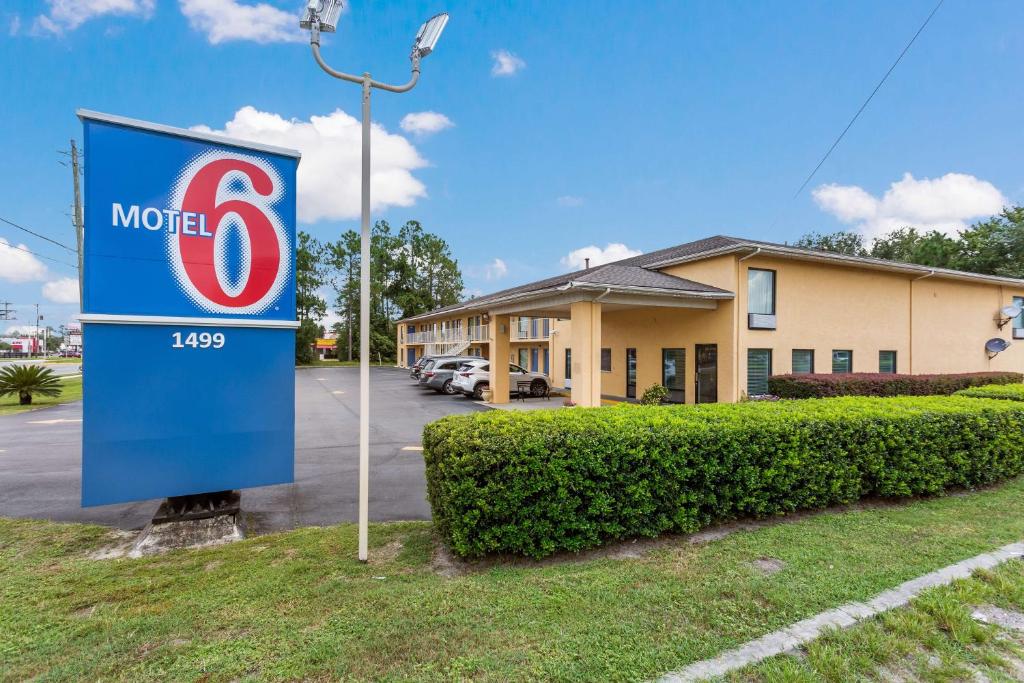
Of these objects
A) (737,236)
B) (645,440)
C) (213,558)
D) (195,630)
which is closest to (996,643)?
(645,440)

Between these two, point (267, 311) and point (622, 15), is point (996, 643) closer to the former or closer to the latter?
point (267, 311)

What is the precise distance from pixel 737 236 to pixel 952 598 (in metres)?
15.1

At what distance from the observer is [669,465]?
12.6ft

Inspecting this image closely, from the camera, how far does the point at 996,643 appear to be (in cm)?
251

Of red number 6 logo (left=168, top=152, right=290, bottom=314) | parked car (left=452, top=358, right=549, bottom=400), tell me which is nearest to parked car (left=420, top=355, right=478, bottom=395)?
parked car (left=452, top=358, right=549, bottom=400)

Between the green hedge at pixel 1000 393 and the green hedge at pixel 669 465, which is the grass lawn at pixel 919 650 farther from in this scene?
the green hedge at pixel 1000 393

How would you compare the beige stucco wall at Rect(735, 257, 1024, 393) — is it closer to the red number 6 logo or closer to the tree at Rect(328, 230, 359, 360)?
the red number 6 logo

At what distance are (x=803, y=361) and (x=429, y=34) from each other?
1468cm

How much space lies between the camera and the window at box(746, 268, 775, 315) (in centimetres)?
1356

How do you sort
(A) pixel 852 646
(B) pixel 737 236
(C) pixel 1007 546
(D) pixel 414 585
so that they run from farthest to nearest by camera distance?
(B) pixel 737 236 → (C) pixel 1007 546 → (D) pixel 414 585 → (A) pixel 852 646

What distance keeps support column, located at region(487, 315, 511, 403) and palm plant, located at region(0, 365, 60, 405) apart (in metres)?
14.9

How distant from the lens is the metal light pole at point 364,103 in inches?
142

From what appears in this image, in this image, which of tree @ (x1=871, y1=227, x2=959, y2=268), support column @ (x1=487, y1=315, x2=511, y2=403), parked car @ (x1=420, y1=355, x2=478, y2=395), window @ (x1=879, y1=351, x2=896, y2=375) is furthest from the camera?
tree @ (x1=871, y1=227, x2=959, y2=268)

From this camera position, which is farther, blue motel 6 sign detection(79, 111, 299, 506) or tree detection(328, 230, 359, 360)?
tree detection(328, 230, 359, 360)
